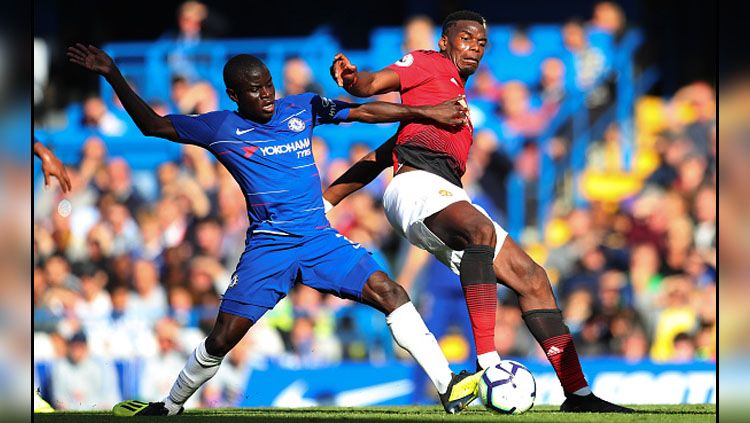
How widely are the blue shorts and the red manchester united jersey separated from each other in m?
0.68

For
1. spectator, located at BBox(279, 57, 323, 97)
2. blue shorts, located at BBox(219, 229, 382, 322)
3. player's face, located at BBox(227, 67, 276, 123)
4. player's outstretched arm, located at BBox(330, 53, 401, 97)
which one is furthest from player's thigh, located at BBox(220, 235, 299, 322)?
spectator, located at BBox(279, 57, 323, 97)

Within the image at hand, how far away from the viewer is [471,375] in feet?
19.9

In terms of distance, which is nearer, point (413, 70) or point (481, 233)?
point (481, 233)

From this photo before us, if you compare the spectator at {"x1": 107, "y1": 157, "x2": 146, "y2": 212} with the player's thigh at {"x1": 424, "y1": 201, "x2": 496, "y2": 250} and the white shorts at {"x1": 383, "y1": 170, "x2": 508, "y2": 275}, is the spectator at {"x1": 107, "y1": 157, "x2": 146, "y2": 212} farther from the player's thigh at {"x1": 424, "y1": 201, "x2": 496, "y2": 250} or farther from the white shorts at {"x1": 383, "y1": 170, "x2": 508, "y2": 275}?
the player's thigh at {"x1": 424, "y1": 201, "x2": 496, "y2": 250}

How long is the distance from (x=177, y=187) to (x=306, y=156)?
6.68 meters

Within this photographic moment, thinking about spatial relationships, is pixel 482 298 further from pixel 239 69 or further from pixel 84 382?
pixel 84 382

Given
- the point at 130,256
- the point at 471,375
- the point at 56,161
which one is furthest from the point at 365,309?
the point at 471,375

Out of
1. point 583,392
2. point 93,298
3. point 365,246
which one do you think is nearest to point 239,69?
point 583,392

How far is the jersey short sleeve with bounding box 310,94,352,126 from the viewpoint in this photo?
680 centimetres

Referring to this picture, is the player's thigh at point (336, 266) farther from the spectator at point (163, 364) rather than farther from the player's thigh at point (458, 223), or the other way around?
the spectator at point (163, 364)

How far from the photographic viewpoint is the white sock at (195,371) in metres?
6.64

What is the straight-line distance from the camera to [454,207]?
21.1 feet

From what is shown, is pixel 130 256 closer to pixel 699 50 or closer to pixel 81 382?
pixel 81 382

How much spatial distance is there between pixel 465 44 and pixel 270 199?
1602 mm
